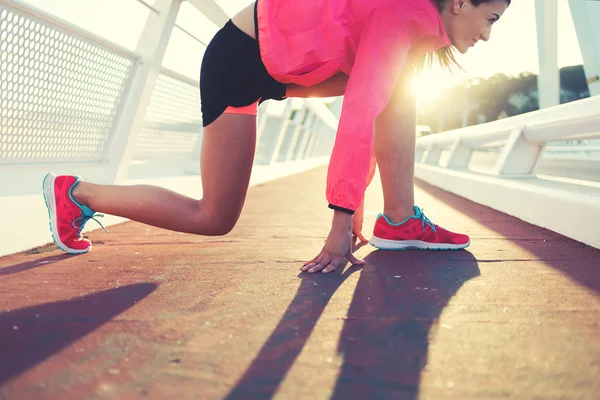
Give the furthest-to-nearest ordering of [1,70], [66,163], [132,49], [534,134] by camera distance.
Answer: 1. [534,134]
2. [132,49]
3. [66,163]
4. [1,70]

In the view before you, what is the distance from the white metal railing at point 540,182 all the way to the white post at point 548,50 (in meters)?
4.84

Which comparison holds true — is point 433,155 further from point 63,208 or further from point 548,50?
point 63,208

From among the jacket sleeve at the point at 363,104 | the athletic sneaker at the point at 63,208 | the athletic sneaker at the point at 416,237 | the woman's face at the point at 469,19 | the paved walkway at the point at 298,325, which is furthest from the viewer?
the athletic sneaker at the point at 416,237

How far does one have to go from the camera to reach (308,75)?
1.93 m

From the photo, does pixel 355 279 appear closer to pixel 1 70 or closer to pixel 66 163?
pixel 1 70

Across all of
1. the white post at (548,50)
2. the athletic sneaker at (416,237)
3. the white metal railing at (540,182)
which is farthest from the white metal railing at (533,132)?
the white post at (548,50)

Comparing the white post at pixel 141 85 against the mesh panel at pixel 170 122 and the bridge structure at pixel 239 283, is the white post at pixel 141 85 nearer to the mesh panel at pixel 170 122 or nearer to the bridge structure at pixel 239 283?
the bridge structure at pixel 239 283

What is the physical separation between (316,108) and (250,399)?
46.5 feet

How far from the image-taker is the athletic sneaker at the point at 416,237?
93.8 inches

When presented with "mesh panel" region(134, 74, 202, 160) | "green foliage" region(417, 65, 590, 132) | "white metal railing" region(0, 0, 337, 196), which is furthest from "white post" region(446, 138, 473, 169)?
"white metal railing" region(0, 0, 337, 196)

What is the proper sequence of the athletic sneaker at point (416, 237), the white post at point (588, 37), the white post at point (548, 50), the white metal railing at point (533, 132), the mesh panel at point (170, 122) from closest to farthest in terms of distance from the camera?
the athletic sneaker at point (416, 237), the white metal railing at point (533, 132), the mesh panel at point (170, 122), the white post at point (588, 37), the white post at point (548, 50)

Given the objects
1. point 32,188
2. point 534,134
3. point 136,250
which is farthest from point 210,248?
point 534,134

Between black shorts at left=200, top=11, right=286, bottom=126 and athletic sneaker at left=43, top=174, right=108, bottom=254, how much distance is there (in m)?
0.61

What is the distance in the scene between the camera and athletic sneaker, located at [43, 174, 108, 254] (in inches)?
84.9
